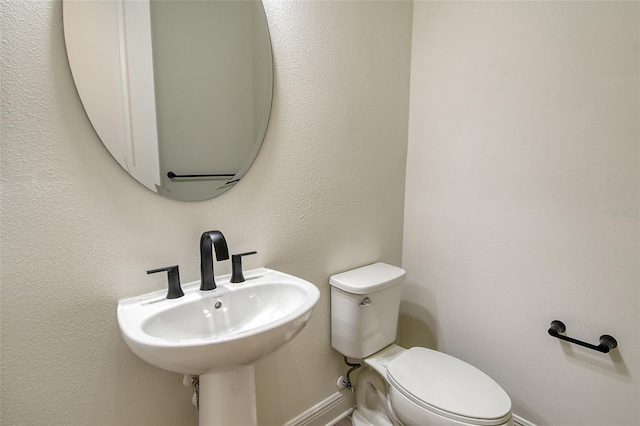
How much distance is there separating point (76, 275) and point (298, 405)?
1.03 metres

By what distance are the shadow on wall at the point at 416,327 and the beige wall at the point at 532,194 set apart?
0.05 feet

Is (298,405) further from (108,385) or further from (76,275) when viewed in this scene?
(76,275)

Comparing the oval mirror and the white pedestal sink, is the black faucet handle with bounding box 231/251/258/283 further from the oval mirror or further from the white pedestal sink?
the oval mirror

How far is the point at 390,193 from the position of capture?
1674 millimetres

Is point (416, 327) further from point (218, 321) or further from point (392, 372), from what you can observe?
point (218, 321)

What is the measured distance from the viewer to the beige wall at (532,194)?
112 centimetres

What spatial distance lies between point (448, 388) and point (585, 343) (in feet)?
1.76

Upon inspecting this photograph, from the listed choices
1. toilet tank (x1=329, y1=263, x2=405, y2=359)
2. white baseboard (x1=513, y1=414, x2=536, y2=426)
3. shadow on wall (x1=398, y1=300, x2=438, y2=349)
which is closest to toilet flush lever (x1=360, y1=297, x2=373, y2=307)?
toilet tank (x1=329, y1=263, x2=405, y2=359)

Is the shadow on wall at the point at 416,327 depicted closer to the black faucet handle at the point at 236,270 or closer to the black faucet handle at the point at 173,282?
the black faucet handle at the point at 236,270

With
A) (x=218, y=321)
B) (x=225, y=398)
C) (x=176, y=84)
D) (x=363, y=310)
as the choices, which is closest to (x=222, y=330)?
(x=218, y=321)

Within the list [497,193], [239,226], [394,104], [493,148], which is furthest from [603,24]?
[239,226]

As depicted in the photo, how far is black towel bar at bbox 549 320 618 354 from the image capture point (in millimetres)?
1127

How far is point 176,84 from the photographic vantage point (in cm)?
101

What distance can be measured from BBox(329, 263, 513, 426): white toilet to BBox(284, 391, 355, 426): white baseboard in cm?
5
